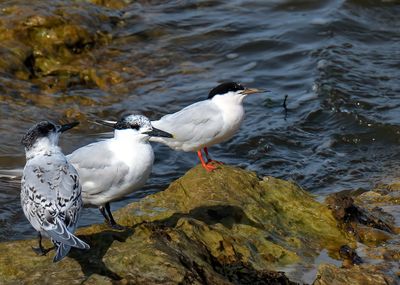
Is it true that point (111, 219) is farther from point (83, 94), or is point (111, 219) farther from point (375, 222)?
point (83, 94)

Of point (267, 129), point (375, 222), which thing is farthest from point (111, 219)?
point (267, 129)

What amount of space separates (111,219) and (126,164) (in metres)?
0.41

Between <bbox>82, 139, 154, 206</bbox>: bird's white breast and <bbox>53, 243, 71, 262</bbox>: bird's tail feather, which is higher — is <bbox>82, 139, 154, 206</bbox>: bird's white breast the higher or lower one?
the lower one

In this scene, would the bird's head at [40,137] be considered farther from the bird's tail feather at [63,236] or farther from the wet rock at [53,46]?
the wet rock at [53,46]

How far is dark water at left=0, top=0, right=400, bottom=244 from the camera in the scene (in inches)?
358

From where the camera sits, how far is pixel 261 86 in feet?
38.0

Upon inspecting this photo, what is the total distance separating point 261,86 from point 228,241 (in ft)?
21.4

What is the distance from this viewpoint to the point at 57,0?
484 inches

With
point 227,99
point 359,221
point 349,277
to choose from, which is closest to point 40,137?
point 349,277

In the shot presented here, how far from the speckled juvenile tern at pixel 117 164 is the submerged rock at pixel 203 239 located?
27cm

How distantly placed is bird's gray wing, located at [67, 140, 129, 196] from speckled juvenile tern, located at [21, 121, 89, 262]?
0.46 metres

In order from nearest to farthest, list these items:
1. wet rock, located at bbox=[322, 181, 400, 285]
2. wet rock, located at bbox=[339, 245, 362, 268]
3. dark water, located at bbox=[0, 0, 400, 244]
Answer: wet rock, located at bbox=[322, 181, 400, 285] < wet rock, located at bbox=[339, 245, 362, 268] < dark water, located at bbox=[0, 0, 400, 244]

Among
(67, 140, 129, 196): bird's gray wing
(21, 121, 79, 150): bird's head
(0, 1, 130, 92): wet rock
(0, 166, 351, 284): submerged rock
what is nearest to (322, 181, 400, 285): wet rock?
(0, 166, 351, 284): submerged rock

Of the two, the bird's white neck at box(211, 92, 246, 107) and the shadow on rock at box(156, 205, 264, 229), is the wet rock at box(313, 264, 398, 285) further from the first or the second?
the bird's white neck at box(211, 92, 246, 107)
